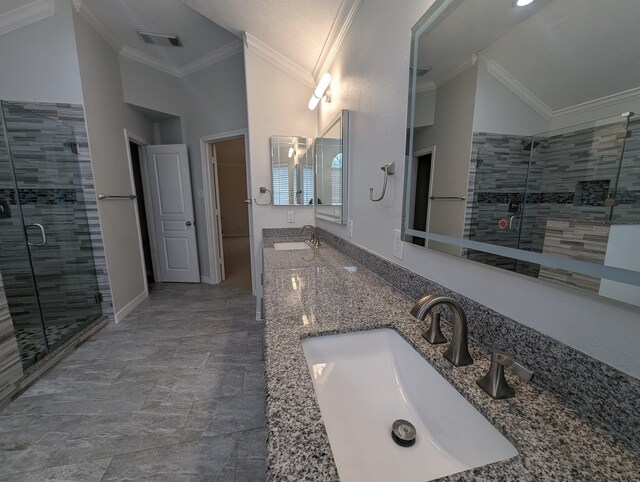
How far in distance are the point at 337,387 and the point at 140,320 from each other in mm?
2740

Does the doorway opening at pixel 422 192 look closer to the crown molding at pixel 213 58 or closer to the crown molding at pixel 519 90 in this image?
the crown molding at pixel 519 90

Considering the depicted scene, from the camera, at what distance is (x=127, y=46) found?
277 cm

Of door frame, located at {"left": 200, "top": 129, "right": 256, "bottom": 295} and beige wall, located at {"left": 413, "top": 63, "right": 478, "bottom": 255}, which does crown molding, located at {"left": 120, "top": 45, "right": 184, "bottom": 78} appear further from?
beige wall, located at {"left": 413, "top": 63, "right": 478, "bottom": 255}

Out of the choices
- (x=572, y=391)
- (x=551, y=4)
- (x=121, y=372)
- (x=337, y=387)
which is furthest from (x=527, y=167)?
(x=121, y=372)

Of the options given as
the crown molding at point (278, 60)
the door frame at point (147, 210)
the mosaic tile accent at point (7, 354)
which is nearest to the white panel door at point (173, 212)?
the door frame at point (147, 210)

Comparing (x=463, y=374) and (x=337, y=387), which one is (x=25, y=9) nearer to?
(x=337, y=387)

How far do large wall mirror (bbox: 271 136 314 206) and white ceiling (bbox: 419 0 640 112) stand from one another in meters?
1.98

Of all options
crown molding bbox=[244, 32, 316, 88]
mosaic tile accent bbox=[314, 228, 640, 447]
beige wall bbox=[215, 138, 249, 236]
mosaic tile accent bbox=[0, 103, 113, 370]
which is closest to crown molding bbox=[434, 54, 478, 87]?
mosaic tile accent bbox=[314, 228, 640, 447]

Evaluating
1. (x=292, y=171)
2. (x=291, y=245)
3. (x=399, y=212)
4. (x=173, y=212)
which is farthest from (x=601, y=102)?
(x=173, y=212)

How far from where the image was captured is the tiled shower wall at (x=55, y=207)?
6.28ft

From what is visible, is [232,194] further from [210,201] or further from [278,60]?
[278,60]

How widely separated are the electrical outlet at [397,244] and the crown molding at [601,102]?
0.64 m

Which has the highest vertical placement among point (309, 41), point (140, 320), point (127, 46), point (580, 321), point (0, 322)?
point (127, 46)

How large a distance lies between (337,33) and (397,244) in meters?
1.60
